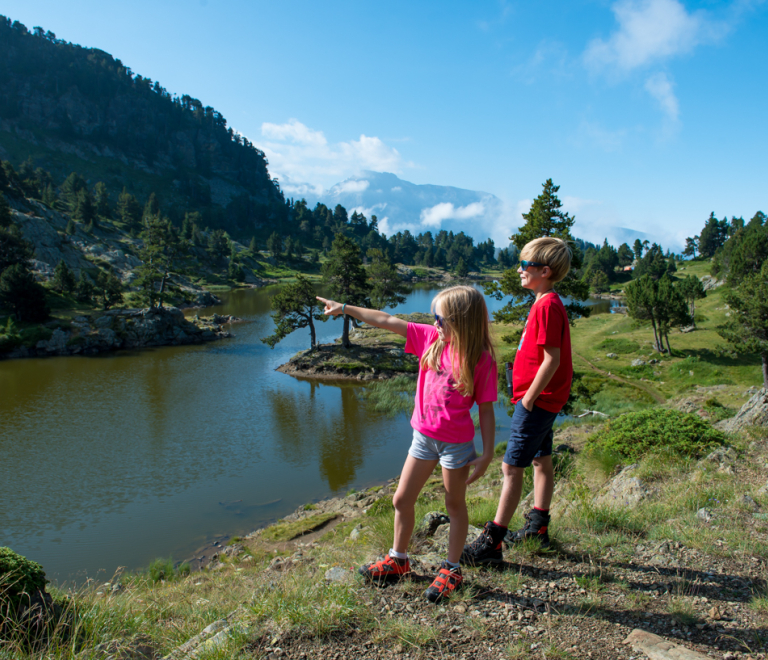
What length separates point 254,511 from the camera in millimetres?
14617

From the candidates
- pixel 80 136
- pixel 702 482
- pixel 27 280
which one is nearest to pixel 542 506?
pixel 702 482

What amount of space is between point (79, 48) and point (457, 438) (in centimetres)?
20991

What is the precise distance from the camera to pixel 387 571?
402cm

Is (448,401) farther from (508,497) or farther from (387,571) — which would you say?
(387,571)

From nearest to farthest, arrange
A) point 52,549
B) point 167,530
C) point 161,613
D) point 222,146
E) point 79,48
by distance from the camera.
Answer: point 161,613
point 52,549
point 167,530
point 79,48
point 222,146

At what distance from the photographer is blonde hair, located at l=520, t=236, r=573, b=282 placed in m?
4.04

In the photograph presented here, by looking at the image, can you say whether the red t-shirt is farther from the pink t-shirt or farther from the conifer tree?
the conifer tree

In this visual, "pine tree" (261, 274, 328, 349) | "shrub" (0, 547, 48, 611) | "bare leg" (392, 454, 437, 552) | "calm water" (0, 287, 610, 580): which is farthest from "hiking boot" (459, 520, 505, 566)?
"pine tree" (261, 274, 328, 349)

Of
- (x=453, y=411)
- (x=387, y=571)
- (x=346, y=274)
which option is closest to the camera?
(x=453, y=411)

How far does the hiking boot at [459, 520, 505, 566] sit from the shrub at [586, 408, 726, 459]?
16.8 feet

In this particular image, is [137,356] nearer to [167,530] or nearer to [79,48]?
[167,530]

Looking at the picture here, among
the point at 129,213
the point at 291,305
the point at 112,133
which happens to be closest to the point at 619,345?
the point at 291,305

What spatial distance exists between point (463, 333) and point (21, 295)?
45675 mm

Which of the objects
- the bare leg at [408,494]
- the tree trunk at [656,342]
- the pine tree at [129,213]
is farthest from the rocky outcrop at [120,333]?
the pine tree at [129,213]
